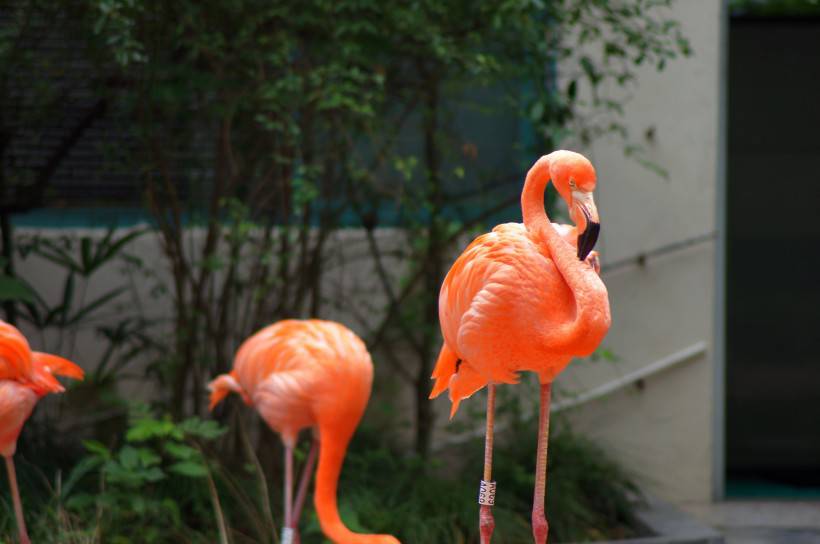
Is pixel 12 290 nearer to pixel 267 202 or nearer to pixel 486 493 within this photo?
pixel 267 202

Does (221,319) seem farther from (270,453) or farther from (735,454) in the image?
(735,454)

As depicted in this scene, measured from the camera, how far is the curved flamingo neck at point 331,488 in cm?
400

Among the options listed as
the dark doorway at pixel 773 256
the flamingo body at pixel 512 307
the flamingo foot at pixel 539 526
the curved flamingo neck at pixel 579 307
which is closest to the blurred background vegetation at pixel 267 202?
the dark doorway at pixel 773 256

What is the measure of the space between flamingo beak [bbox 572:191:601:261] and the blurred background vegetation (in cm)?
205

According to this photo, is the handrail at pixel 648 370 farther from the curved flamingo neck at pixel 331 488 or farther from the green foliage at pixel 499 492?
the curved flamingo neck at pixel 331 488

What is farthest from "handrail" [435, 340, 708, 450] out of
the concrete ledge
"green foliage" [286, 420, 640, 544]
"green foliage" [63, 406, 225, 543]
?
"green foliage" [63, 406, 225, 543]

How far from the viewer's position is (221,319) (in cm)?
585

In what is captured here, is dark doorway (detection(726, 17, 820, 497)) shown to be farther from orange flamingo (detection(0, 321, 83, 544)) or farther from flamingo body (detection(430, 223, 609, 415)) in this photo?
orange flamingo (detection(0, 321, 83, 544))

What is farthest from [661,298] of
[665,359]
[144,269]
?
[144,269]

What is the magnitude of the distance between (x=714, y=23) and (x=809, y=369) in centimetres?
227

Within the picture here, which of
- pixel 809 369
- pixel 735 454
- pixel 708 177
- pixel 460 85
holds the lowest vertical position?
pixel 735 454

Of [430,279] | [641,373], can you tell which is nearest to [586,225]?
[430,279]

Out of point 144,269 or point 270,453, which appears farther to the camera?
point 144,269

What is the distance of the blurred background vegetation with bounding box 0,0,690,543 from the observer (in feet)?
16.4
